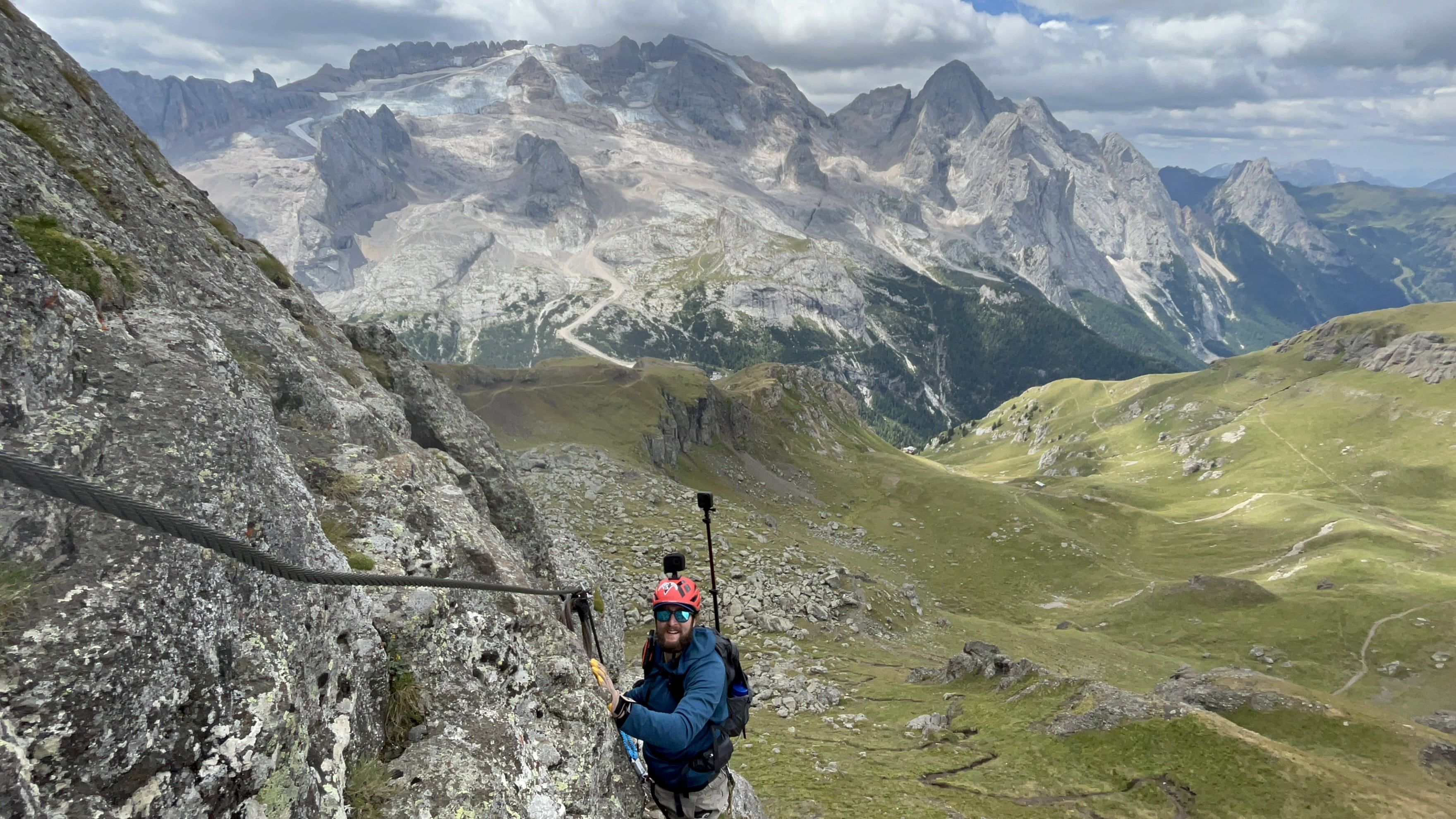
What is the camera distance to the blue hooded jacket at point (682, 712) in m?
9.41

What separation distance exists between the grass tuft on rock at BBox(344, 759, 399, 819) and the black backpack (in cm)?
447

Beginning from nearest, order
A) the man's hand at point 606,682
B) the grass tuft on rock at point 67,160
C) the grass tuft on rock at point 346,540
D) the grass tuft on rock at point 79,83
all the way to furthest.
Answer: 1. the man's hand at point 606,682
2. the grass tuft on rock at point 346,540
3. the grass tuft on rock at point 67,160
4. the grass tuft on rock at point 79,83

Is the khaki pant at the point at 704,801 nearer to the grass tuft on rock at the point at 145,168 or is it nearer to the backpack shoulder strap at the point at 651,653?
the backpack shoulder strap at the point at 651,653

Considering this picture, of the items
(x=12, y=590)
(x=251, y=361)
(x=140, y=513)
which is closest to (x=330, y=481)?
(x=251, y=361)

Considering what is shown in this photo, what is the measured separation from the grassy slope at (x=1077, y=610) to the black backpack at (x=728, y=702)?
2361 centimetres

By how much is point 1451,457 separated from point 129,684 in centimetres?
27808

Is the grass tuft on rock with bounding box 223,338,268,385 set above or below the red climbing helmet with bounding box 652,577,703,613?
above

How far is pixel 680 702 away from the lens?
9.95 meters

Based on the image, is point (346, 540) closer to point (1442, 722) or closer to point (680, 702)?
point (680, 702)

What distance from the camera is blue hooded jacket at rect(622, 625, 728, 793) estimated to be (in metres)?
9.41

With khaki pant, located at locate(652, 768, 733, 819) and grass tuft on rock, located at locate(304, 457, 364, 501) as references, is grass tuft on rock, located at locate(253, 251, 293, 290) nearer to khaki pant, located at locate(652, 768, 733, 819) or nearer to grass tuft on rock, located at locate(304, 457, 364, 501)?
grass tuft on rock, located at locate(304, 457, 364, 501)

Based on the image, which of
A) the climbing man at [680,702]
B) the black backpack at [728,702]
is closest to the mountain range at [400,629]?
the climbing man at [680,702]

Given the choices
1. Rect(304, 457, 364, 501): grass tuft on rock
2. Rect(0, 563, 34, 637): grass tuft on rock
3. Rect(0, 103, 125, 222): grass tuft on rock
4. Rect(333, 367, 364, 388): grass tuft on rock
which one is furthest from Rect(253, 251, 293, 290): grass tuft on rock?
Rect(0, 563, 34, 637): grass tuft on rock

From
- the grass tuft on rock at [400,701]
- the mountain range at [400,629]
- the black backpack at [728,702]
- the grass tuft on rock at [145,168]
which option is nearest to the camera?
the mountain range at [400,629]
